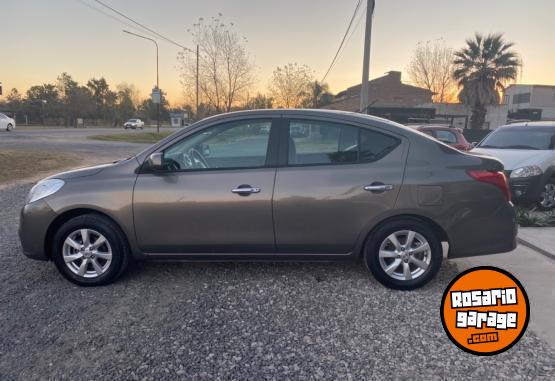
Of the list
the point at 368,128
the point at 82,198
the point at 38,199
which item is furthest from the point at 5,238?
the point at 368,128

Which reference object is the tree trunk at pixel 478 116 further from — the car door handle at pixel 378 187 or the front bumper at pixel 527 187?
the car door handle at pixel 378 187

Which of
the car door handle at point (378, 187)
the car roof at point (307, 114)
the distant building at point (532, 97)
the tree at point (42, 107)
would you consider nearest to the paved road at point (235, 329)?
the car door handle at point (378, 187)

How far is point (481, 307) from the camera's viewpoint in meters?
2.38

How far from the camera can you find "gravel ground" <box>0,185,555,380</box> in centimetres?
238

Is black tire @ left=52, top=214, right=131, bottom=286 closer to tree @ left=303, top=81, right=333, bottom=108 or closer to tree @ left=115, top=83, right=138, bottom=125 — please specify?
tree @ left=303, top=81, right=333, bottom=108

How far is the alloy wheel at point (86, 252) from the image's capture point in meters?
3.45

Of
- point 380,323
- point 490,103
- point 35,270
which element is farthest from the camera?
point 490,103

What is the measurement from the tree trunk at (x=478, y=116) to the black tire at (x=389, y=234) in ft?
90.4

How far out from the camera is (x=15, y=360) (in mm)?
2455

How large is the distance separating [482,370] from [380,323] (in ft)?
2.47

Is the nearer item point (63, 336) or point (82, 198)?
point (63, 336)

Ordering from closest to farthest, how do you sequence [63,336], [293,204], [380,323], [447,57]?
[63,336]
[380,323]
[293,204]
[447,57]

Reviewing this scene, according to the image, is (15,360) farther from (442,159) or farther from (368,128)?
Answer: (442,159)

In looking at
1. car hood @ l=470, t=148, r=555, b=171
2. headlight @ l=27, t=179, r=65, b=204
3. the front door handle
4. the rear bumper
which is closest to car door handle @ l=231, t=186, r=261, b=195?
the front door handle
